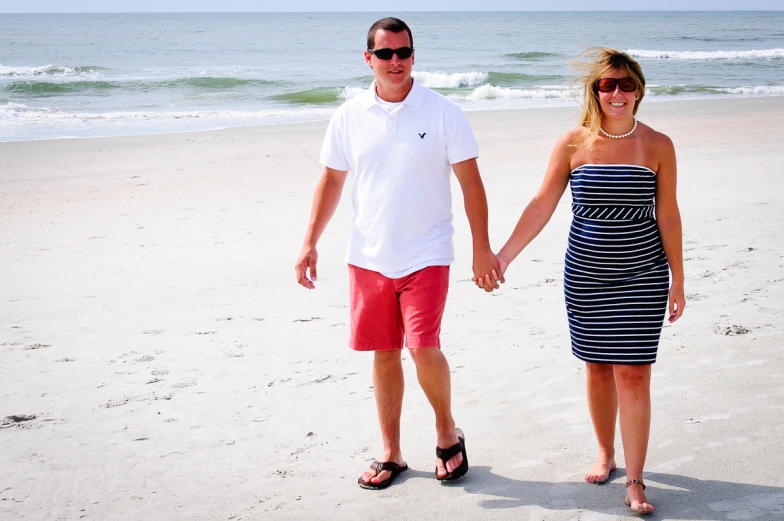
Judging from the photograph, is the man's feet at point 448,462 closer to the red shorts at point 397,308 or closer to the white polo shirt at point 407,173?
the red shorts at point 397,308

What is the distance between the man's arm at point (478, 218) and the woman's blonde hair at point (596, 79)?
42cm

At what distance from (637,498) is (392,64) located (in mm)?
1899

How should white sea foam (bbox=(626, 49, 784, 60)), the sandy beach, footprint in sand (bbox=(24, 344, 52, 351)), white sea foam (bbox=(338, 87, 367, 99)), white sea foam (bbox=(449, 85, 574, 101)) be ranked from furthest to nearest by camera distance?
white sea foam (bbox=(626, 49, 784, 60)) → white sea foam (bbox=(338, 87, 367, 99)) → white sea foam (bbox=(449, 85, 574, 101)) → footprint in sand (bbox=(24, 344, 52, 351)) → the sandy beach

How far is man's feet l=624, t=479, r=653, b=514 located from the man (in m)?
0.66

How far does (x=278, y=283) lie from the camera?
6.18 metres

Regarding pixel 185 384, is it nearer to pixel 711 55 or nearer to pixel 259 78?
pixel 259 78

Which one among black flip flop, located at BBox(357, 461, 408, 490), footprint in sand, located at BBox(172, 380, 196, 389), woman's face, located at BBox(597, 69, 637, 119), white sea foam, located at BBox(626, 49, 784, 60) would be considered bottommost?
black flip flop, located at BBox(357, 461, 408, 490)

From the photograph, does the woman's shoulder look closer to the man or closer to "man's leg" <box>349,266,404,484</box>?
the man

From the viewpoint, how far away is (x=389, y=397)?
11.4 ft

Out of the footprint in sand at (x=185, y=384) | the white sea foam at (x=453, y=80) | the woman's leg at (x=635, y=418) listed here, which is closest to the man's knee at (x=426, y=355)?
the woman's leg at (x=635, y=418)

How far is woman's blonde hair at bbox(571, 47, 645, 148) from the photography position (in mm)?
3053

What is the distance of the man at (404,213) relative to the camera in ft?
10.6

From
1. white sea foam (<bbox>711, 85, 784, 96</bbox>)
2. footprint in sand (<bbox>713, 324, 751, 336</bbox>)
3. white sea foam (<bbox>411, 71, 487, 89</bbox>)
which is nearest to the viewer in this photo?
footprint in sand (<bbox>713, 324, 751, 336</bbox>)

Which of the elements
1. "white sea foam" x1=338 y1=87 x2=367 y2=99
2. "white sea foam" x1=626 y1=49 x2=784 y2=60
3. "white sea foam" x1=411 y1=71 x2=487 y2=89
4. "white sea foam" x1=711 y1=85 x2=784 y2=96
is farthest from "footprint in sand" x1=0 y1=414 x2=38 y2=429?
"white sea foam" x1=626 y1=49 x2=784 y2=60
